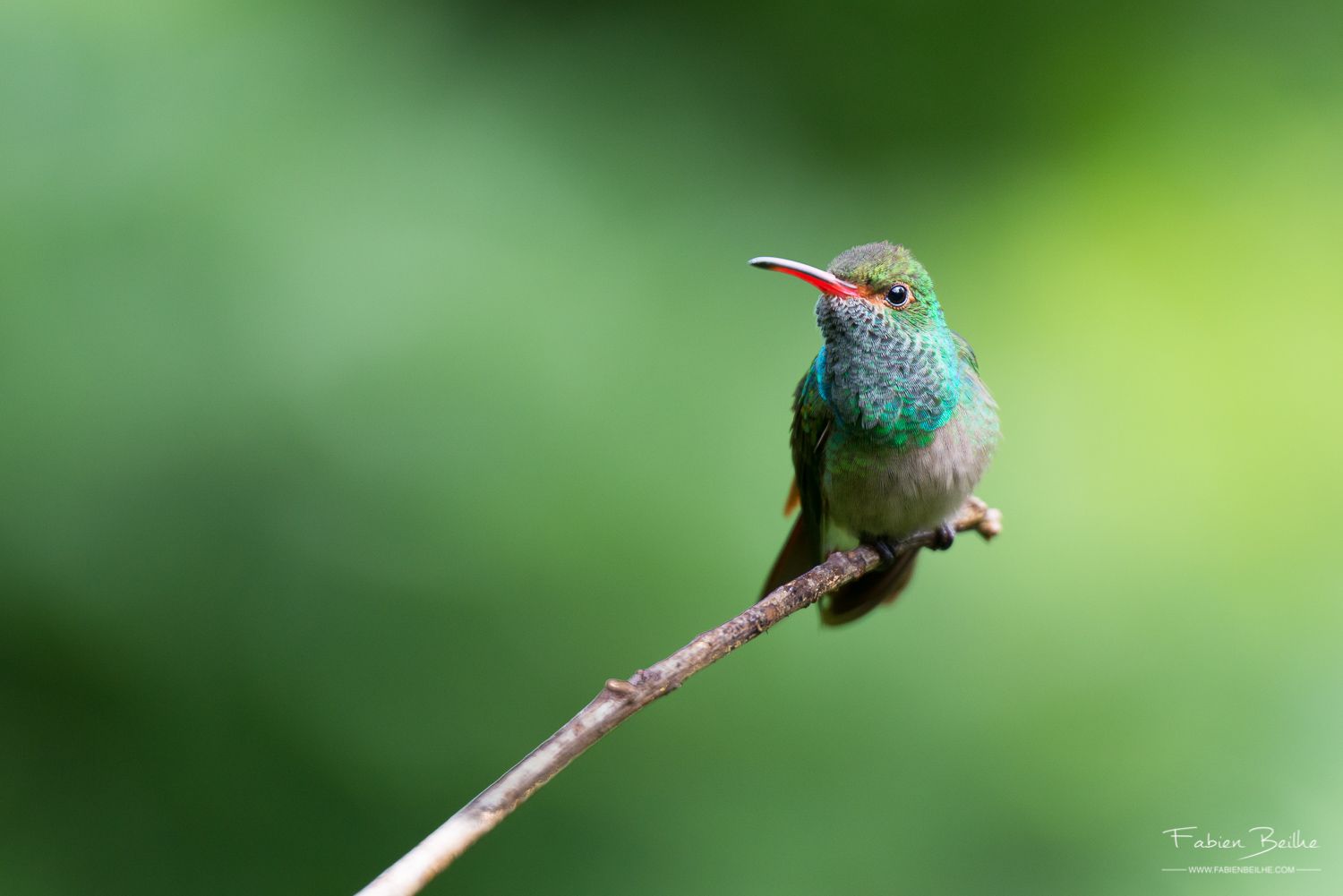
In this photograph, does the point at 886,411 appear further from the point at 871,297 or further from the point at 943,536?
the point at 943,536

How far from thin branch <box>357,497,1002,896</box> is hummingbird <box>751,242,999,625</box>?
0.79m

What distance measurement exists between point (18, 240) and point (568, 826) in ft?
7.15

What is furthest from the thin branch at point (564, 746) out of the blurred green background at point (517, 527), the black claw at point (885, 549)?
the blurred green background at point (517, 527)

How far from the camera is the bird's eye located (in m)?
2.27

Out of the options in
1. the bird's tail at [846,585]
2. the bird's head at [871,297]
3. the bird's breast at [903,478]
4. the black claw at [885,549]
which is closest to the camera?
the bird's head at [871,297]

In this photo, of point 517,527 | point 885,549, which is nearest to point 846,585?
point 885,549

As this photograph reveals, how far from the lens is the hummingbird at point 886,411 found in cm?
225

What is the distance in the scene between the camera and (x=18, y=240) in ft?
10.4

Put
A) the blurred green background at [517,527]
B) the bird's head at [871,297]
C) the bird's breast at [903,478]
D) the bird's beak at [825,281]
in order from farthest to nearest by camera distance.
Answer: the blurred green background at [517,527] < the bird's breast at [903,478] < the bird's head at [871,297] < the bird's beak at [825,281]

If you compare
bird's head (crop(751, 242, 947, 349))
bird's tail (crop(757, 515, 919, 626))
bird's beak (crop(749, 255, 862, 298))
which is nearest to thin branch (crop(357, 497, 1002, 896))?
bird's beak (crop(749, 255, 862, 298))

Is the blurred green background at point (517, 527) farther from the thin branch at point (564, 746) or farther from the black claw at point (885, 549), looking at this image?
the thin branch at point (564, 746)

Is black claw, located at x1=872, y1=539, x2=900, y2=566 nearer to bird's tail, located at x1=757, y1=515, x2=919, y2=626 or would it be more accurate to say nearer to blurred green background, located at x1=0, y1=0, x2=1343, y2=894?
bird's tail, located at x1=757, y1=515, x2=919, y2=626

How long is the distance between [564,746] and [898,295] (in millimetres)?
1431

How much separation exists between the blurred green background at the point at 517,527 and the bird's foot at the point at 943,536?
0.76 meters
